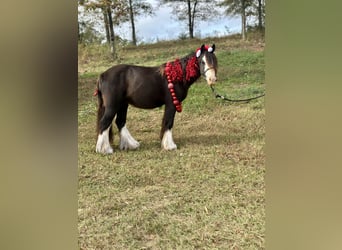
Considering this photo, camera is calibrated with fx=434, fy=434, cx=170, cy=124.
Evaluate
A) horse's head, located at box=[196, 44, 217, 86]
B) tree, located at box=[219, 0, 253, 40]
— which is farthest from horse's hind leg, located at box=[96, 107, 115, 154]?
tree, located at box=[219, 0, 253, 40]

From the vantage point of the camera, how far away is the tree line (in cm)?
144

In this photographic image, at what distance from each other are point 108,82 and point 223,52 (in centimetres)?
41

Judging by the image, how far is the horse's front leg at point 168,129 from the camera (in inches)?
58.7

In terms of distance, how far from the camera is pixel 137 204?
4.68 ft

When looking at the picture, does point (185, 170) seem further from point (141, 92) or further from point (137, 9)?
point (137, 9)

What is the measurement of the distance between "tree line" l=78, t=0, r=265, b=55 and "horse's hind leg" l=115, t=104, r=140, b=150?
0.24 m

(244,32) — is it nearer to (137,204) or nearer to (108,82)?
(108,82)

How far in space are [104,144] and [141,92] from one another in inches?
8.7

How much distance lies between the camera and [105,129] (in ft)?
4.91

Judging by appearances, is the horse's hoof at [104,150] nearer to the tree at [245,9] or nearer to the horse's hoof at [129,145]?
the horse's hoof at [129,145]

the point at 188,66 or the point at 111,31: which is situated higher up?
the point at 111,31

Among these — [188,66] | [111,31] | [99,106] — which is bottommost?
[99,106]

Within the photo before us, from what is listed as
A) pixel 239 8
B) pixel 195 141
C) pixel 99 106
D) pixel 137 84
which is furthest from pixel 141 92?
pixel 239 8
